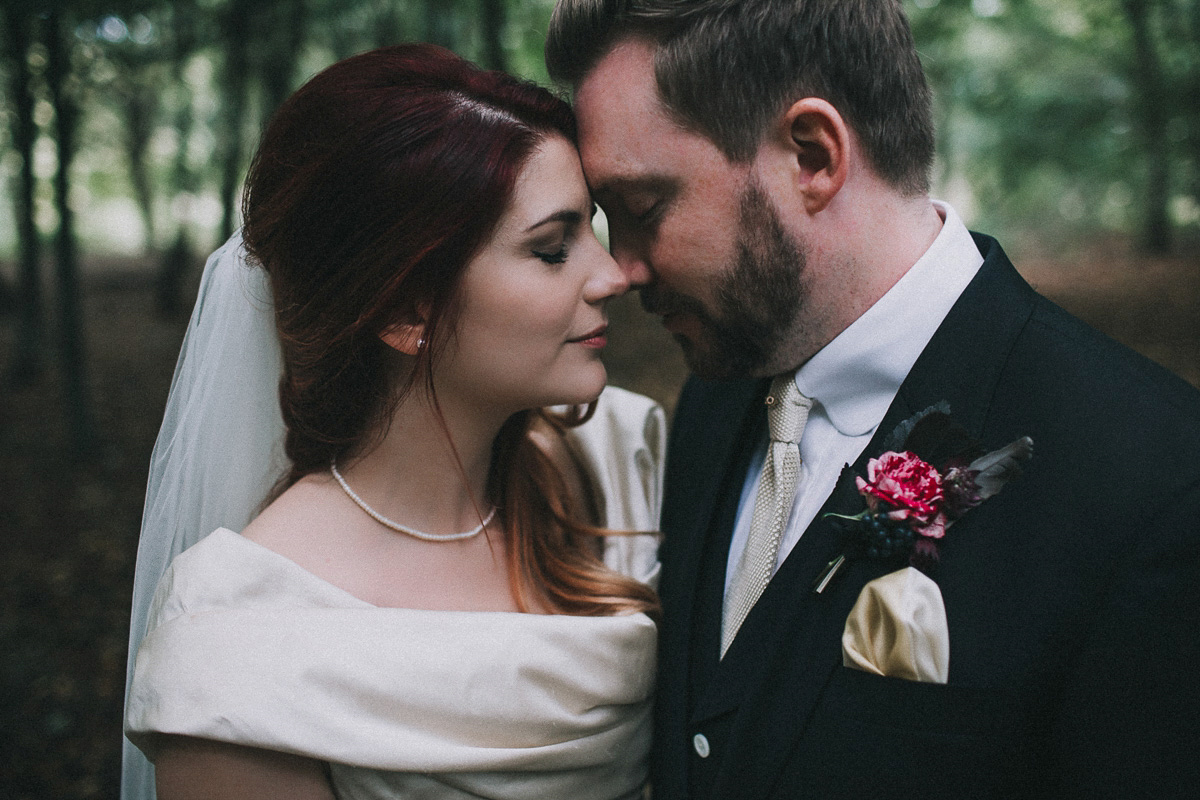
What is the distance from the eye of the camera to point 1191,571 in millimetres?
1366

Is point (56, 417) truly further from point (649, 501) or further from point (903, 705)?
point (903, 705)

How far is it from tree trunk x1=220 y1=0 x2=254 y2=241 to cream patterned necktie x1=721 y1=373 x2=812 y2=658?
27.6 feet

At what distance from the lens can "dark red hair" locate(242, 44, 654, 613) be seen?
1.90 metres

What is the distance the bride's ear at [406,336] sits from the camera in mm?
2027

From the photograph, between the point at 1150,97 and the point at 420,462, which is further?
the point at 1150,97

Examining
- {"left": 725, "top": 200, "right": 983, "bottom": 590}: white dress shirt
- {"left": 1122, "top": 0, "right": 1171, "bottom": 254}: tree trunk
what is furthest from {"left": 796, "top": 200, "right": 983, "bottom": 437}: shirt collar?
{"left": 1122, "top": 0, "right": 1171, "bottom": 254}: tree trunk

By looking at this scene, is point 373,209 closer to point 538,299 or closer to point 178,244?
point 538,299

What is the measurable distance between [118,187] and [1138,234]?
27.8 metres

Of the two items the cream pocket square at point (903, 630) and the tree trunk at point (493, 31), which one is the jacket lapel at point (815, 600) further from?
the tree trunk at point (493, 31)

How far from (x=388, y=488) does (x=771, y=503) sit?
1.02m

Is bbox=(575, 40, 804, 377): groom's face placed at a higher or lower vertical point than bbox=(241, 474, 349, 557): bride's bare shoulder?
higher

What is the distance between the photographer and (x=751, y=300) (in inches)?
80.5

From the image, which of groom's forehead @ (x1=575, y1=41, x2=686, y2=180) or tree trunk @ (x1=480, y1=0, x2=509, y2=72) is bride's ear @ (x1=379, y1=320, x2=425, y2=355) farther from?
tree trunk @ (x1=480, y1=0, x2=509, y2=72)

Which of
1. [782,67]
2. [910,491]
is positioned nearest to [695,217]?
[782,67]
